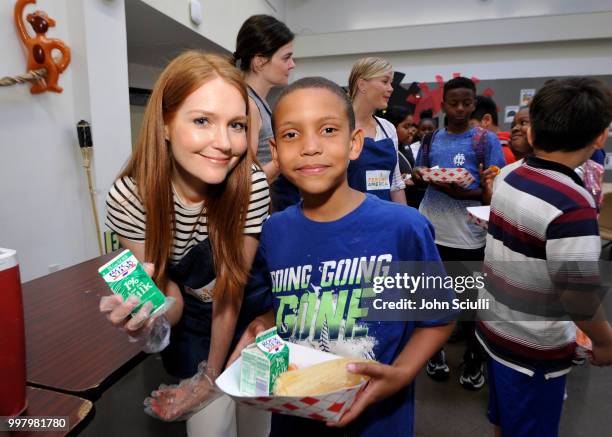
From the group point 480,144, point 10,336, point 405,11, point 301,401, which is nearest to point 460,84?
point 480,144

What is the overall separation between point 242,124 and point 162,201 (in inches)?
12.4

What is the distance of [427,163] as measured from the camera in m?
2.25

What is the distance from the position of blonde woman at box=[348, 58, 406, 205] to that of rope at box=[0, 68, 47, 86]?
1923 mm

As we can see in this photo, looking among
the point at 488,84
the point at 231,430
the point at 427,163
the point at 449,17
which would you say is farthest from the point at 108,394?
the point at 449,17

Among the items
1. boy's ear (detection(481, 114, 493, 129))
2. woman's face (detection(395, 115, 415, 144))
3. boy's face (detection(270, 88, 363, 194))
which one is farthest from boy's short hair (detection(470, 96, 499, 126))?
boy's face (detection(270, 88, 363, 194))

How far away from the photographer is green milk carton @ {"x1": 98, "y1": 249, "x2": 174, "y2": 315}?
2.40 ft

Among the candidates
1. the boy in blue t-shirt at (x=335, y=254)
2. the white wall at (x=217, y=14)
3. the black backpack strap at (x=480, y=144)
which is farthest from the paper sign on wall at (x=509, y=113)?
the boy in blue t-shirt at (x=335, y=254)

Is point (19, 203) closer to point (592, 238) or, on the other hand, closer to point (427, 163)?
point (427, 163)

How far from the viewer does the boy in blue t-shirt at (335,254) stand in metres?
0.88

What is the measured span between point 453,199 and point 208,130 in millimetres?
1643

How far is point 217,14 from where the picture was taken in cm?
447

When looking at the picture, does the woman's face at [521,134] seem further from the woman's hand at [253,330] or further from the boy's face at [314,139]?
the woman's hand at [253,330]

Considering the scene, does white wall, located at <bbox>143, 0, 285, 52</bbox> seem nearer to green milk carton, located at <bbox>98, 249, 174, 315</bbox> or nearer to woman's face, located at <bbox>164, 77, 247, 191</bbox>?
woman's face, located at <bbox>164, 77, 247, 191</bbox>

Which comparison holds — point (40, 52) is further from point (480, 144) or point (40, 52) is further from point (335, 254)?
point (480, 144)
